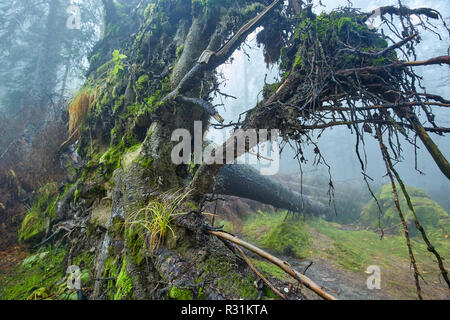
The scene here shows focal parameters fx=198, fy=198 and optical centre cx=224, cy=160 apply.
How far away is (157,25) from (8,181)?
5659mm

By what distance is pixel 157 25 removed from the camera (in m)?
4.15

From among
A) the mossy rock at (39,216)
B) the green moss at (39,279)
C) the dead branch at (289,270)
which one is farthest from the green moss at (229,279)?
the mossy rock at (39,216)

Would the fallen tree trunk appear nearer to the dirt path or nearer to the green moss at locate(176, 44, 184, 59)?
the dirt path

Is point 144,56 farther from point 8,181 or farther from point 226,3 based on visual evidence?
point 8,181

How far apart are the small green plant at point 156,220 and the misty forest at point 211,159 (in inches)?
0.8

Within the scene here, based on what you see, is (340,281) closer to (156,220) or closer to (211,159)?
(211,159)

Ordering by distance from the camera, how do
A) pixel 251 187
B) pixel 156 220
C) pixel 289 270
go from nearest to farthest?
pixel 289 270
pixel 156 220
pixel 251 187

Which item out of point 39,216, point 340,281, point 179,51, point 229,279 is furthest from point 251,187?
point 39,216

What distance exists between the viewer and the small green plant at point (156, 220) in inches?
79.4

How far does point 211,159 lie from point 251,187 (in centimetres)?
246

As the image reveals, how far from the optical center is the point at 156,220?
204 centimetres

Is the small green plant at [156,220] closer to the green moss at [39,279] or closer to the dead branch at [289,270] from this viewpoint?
the dead branch at [289,270]

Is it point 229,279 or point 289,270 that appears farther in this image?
point 229,279
